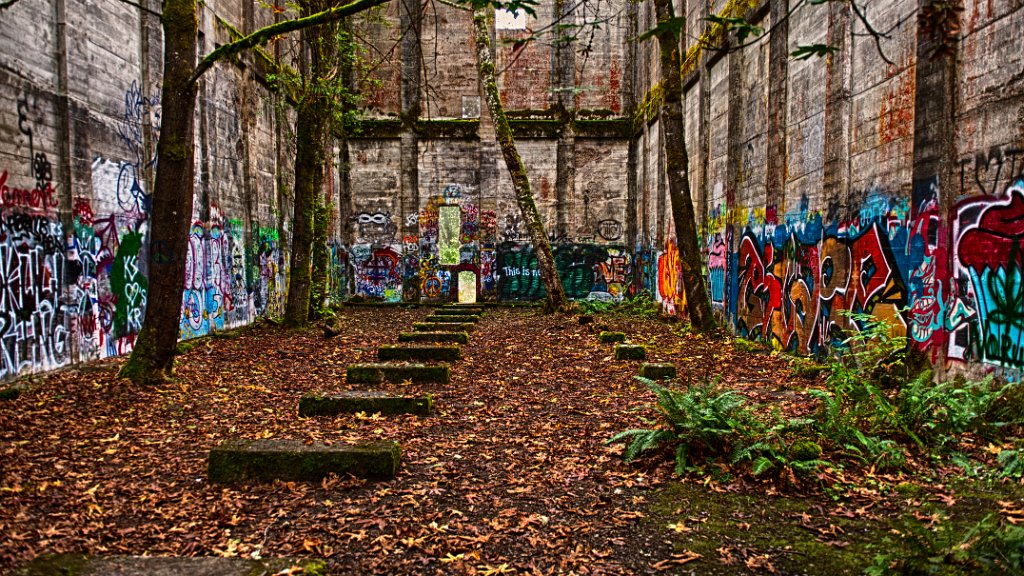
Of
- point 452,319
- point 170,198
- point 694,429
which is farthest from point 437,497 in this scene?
point 452,319

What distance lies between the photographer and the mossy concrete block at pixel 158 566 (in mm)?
3242

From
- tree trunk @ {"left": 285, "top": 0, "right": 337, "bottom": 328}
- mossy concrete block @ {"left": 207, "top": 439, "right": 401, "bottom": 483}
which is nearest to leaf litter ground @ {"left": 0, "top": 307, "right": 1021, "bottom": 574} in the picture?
mossy concrete block @ {"left": 207, "top": 439, "right": 401, "bottom": 483}

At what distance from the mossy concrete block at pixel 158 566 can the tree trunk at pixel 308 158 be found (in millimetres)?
10885

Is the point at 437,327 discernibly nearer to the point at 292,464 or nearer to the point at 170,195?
the point at 170,195

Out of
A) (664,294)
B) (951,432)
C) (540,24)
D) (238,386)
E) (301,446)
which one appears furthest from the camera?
(540,24)

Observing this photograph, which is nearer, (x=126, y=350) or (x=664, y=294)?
(x=126, y=350)

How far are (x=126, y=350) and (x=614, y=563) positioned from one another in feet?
32.1

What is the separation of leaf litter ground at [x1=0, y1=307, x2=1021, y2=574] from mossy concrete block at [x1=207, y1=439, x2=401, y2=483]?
12 centimetres

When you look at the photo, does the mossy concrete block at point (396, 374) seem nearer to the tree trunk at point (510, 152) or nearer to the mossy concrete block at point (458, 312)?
the tree trunk at point (510, 152)

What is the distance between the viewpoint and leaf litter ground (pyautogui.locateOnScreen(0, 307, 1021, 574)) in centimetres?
382

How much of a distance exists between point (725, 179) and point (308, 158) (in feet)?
28.2

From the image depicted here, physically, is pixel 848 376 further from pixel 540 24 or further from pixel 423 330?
pixel 540 24

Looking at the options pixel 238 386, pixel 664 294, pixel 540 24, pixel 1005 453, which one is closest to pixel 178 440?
pixel 238 386

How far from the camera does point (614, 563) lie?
12.1 feet
